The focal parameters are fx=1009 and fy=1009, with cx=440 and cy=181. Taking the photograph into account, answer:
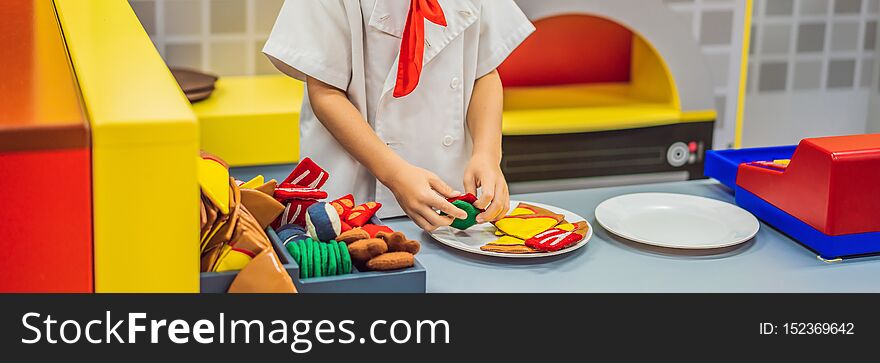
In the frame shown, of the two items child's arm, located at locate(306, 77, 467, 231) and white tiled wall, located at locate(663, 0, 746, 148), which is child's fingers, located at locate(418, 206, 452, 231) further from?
white tiled wall, located at locate(663, 0, 746, 148)

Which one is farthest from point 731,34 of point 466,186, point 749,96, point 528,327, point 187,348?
point 187,348

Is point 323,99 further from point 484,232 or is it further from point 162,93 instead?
point 162,93

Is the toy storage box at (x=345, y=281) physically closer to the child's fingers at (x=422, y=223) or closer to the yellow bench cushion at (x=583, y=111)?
the child's fingers at (x=422, y=223)

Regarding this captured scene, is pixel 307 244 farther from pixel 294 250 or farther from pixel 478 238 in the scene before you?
pixel 478 238

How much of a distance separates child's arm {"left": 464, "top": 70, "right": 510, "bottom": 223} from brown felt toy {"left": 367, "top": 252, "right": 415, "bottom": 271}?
23cm

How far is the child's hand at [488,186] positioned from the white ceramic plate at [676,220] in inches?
5.2

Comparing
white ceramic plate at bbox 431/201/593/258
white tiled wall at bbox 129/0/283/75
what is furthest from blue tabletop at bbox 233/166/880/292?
white tiled wall at bbox 129/0/283/75

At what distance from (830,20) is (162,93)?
7.95ft

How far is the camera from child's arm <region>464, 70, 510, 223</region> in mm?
1262

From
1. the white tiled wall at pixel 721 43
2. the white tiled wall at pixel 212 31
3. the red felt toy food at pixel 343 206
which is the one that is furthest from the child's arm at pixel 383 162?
the white tiled wall at pixel 721 43

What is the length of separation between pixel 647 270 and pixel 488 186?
0.24 metres

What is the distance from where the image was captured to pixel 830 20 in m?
2.86

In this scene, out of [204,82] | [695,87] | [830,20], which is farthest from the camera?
[830,20]

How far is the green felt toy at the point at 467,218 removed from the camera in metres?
1.21
